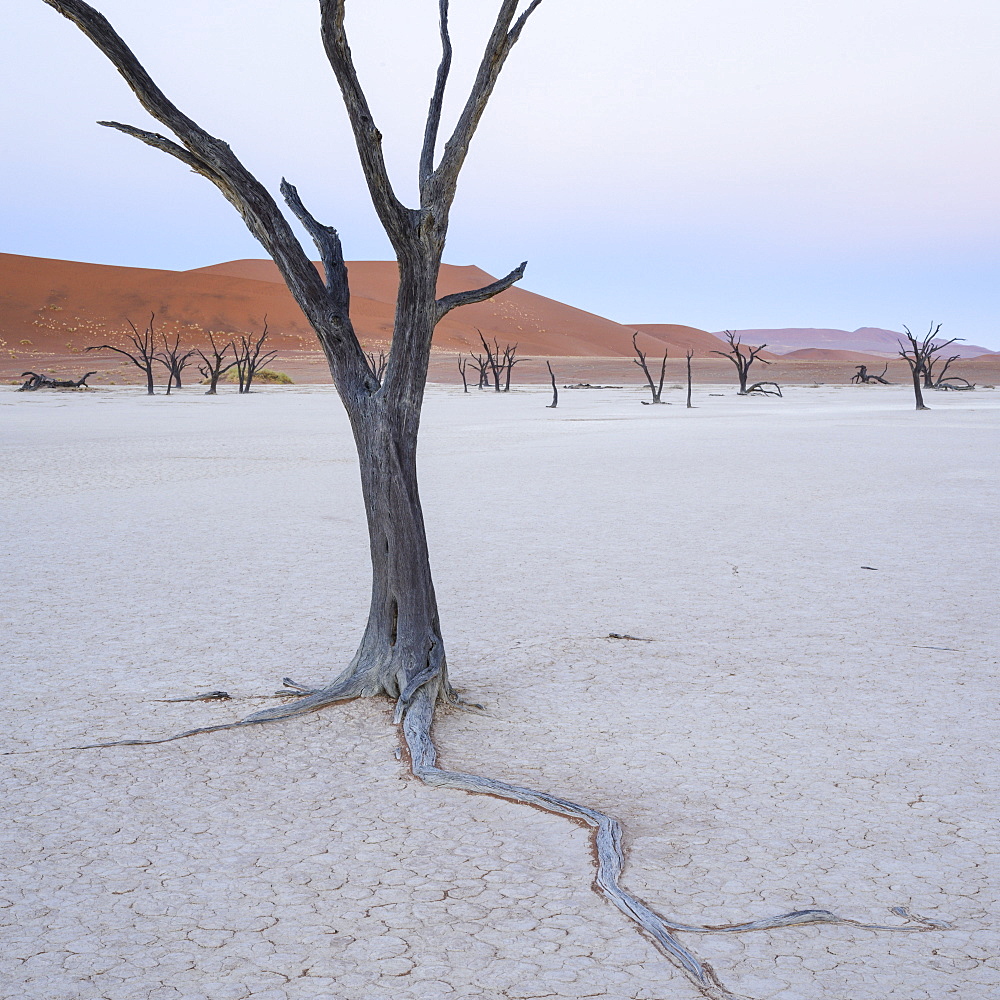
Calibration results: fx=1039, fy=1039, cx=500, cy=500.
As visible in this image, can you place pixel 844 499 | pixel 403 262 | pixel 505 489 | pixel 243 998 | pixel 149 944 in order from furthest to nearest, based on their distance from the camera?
pixel 505 489, pixel 844 499, pixel 403 262, pixel 149 944, pixel 243 998

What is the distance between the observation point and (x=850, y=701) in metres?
4.63

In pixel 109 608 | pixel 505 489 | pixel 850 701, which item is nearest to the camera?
pixel 850 701

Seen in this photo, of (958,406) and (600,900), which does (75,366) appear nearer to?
(958,406)

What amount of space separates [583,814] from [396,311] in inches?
81.8

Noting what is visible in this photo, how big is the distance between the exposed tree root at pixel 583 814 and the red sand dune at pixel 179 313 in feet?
258

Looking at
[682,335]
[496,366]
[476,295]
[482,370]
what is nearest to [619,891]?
[476,295]

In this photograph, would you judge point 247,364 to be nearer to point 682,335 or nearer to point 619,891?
point 619,891

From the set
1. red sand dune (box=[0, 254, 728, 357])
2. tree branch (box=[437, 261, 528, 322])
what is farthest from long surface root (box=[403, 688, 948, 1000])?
red sand dune (box=[0, 254, 728, 357])

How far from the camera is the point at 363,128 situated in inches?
162

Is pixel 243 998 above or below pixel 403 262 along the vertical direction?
below

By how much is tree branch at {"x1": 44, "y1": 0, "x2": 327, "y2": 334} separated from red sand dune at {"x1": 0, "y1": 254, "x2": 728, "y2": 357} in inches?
3089

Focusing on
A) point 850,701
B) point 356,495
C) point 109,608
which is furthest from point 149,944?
point 356,495

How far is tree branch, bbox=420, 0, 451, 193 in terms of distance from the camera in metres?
4.45

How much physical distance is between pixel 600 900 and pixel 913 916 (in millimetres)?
831
